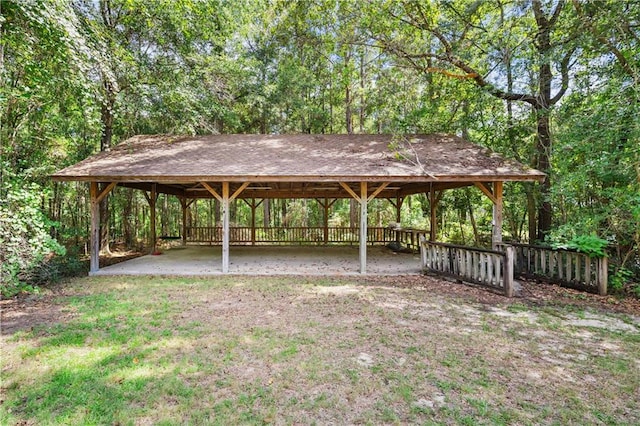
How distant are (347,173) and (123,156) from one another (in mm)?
6134

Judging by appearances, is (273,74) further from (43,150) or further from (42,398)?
(42,398)

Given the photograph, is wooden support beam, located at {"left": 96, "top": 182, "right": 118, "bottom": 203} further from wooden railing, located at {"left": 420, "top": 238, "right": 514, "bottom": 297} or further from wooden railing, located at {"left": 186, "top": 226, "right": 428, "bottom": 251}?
wooden railing, located at {"left": 420, "top": 238, "right": 514, "bottom": 297}

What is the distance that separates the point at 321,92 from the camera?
18.2m

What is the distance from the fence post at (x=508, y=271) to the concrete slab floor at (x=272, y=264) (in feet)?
7.73

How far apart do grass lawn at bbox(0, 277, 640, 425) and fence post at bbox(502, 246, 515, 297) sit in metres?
0.25

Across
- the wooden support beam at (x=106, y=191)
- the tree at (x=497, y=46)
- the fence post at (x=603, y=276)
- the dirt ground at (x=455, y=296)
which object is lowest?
the dirt ground at (x=455, y=296)

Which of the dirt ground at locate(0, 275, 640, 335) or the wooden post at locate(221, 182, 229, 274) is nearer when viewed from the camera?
the dirt ground at locate(0, 275, 640, 335)

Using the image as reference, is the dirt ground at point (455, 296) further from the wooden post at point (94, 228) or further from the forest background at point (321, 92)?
the wooden post at point (94, 228)

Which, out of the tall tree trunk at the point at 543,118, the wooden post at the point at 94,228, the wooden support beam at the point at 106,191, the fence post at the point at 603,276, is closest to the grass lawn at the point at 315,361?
the fence post at the point at 603,276

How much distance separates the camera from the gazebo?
24.2 feet

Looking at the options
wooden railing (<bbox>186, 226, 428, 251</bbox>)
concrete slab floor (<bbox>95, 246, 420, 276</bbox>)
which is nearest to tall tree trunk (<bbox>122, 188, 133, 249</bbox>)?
wooden railing (<bbox>186, 226, 428, 251</bbox>)

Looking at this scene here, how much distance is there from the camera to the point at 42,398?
269cm

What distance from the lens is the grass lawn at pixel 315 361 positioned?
99.5 inches

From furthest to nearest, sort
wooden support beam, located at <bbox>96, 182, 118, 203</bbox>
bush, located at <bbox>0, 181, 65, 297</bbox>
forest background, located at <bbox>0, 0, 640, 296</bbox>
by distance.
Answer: wooden support beam, located at <bbox>96, 182, 118, 203</bbox> < forest background, located at <bbox>0, 0, 640, 296</bbox> < bush, located at <bbox>0, 181, 65, 297</bbox>
